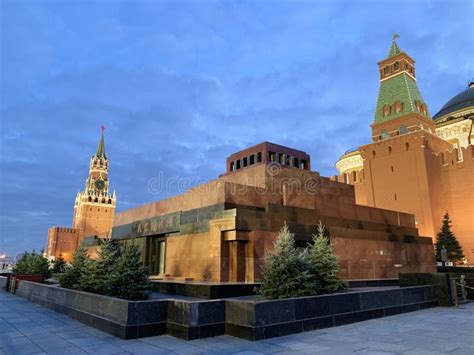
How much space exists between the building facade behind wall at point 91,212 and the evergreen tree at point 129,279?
91.8 m

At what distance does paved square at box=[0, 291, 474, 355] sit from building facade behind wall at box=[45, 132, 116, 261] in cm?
9258

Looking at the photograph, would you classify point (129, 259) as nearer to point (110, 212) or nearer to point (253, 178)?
point (253, 178)

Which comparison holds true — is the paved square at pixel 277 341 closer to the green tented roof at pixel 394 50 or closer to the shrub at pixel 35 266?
the shrub at pixel 35 266

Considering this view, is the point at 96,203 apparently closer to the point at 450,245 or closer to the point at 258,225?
the point at 450,245

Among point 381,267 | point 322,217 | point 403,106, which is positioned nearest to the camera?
point 322,217

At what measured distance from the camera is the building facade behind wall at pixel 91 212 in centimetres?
9431

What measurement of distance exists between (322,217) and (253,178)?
142 inches

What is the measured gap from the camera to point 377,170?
42.8 m

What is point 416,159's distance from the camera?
3844cm

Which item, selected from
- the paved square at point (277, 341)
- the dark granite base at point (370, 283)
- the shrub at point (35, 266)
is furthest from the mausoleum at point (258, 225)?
the paved square at point (277, 341)

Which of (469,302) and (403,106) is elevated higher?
(403,106)

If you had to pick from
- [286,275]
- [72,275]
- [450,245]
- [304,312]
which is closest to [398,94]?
[450,245]

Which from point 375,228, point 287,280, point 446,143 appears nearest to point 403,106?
point 446,143

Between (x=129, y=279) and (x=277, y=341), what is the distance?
3852 mm
